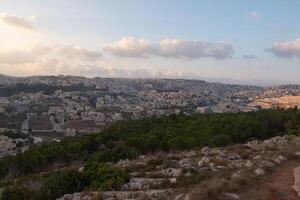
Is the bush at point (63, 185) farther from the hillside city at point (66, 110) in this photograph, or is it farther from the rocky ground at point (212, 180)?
the hillside city at point (66, 110)

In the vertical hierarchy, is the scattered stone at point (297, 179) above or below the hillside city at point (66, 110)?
above

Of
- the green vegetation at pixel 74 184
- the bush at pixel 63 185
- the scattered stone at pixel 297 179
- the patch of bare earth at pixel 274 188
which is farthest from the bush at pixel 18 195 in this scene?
the scattered stone at pixel 297 179

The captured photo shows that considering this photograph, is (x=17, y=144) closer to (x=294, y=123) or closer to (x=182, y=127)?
→ (x=182, y=127)

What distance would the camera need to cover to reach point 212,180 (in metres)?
10.8

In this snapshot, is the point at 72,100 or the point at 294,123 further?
the point at 72,100

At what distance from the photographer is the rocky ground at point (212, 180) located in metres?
10.2

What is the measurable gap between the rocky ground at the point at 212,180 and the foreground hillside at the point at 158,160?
3 cm

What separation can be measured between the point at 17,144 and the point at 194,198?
7240 cm

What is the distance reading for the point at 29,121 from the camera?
386ft

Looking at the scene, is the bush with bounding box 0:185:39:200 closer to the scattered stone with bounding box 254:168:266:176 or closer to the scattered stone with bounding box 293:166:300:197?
the scattered stone with bounding box 254:168:266:176

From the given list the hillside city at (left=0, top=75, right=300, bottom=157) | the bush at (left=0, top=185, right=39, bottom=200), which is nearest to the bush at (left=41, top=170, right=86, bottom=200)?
the bush at (left=0, top=185, right=39, bottom=200)

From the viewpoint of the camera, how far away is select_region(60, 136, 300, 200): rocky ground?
1018 centimetres

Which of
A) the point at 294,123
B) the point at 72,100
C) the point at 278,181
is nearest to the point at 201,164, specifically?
the point at 278,181

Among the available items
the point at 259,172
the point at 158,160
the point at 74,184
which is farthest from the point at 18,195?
the point at 259,172
